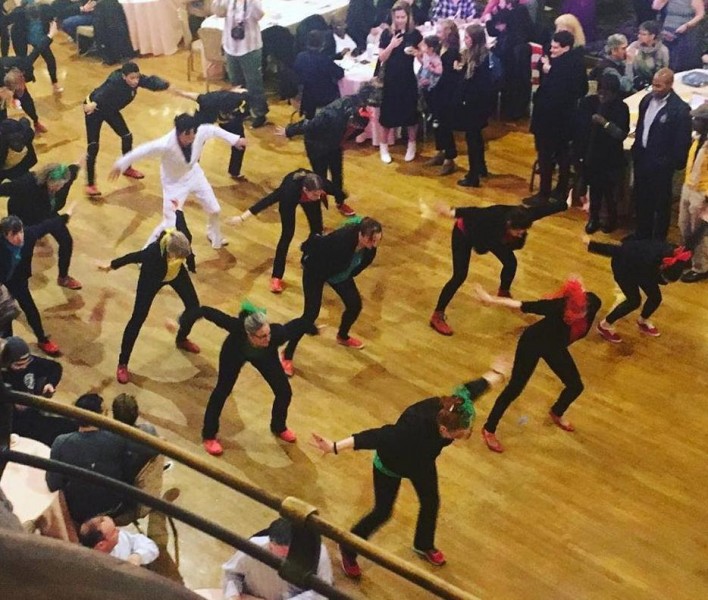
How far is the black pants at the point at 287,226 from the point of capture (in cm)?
573

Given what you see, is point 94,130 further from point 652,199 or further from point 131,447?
point 652,199

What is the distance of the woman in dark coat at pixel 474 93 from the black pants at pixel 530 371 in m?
2.89

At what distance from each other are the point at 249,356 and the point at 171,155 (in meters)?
2.04

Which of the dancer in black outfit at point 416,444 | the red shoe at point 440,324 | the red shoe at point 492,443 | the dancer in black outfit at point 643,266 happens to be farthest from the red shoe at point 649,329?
the dancer in black outfit at point 416,444

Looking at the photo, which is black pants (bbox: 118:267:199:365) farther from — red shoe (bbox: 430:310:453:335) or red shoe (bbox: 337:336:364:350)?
red shoe (bbox: 430:310:453:335)

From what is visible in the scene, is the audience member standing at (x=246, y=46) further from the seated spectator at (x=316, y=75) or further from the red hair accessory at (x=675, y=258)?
the red hair accessory at (x=675, y=258)

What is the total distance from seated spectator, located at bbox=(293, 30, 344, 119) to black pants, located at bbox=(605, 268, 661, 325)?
3.21m

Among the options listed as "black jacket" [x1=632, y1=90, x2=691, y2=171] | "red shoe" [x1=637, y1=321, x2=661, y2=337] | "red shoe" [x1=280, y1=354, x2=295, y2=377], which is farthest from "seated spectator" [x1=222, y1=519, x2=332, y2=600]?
"black jacket" [x1=632, y1=90, x2=691, y2=171]

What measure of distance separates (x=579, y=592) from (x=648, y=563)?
0.37 metres

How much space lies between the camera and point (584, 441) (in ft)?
15.8

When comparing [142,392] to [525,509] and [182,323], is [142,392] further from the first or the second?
[525,509]

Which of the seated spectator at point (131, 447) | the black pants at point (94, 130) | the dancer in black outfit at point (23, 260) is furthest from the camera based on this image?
the black pants at point (94, 130)

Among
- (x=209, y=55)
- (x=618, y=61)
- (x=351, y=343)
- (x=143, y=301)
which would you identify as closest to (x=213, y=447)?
(x=143, y=301)

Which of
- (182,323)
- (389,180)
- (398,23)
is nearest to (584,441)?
(182,323)
